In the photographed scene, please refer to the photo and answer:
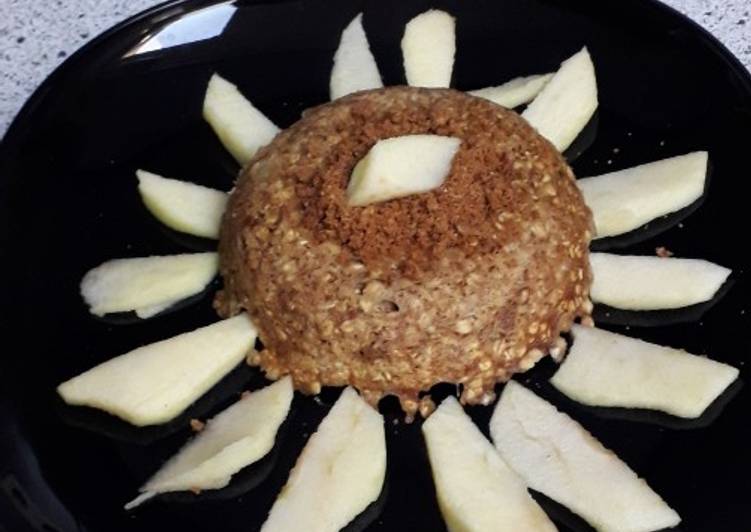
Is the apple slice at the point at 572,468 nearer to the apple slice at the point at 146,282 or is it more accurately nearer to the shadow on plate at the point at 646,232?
the shadow on plate at the point at 646,232

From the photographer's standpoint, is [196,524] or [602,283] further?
[602,283]


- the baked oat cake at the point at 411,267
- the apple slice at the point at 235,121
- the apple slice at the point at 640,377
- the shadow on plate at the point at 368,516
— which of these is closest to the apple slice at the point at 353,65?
the apple slice at the point at 235,121

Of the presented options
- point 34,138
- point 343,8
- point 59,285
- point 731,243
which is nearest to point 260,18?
point 343,8

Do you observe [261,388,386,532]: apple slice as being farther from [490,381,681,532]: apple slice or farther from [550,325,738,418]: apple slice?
[550,325,738,418]: apple slice

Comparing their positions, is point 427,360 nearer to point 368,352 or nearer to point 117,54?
point 368,352

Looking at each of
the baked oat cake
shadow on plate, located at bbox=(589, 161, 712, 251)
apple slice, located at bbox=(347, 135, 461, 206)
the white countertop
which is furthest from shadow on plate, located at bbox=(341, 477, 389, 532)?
the white countertop

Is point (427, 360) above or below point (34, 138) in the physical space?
below

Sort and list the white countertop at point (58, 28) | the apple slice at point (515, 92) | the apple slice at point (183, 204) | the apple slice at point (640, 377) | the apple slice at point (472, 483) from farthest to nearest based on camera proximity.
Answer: the white countertop at point (58, 28)
the apple slice at point (515, 92)
the apple slice at point (183, 204)
the apple slice at point (640, 377)
the apple slice at point (472, 483)

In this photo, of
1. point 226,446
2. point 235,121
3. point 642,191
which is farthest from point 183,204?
point 642,191
